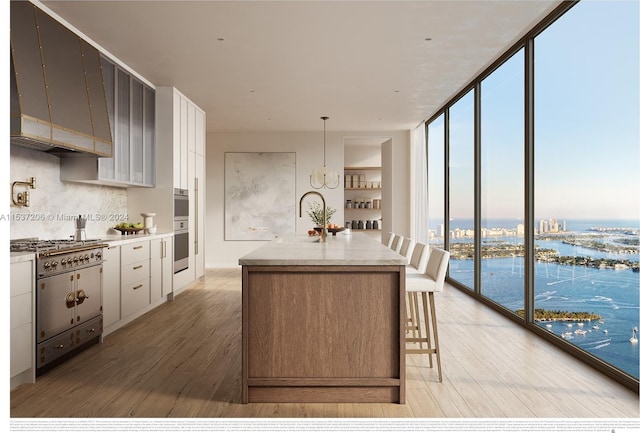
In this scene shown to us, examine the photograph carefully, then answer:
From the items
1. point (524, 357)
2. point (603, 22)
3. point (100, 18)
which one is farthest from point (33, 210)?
point (603, 22)

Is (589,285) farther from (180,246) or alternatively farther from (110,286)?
(180,246)

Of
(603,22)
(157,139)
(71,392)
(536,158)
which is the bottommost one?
(71,392)

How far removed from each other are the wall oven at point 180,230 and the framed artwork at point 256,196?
10.4 ft

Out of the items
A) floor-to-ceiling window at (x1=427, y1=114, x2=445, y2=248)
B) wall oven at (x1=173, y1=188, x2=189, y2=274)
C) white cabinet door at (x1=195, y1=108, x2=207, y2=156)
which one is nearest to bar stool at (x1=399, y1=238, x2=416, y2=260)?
wall oven at (x1=173, y1=188, x2=189, y2=274)

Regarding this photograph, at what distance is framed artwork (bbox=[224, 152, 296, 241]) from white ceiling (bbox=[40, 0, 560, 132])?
8.47 feet

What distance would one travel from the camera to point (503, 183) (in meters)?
5.39

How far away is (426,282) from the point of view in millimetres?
3430

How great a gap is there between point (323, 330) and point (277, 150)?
7.48 m

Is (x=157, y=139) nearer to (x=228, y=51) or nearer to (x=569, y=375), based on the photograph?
(x=228, y=51)

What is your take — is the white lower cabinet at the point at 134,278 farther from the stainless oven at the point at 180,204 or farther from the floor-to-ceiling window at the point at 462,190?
the floor-to-ceiling window at the point at 462,190

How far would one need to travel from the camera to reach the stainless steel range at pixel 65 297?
3.38 meters

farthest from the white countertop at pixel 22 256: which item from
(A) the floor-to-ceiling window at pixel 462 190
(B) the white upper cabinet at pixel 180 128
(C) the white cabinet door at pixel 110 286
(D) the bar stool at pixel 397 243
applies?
(A) the floor-to-ceiling window at pixel 462 190

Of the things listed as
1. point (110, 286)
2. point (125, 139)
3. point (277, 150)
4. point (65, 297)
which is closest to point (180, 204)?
point (125, 139)
